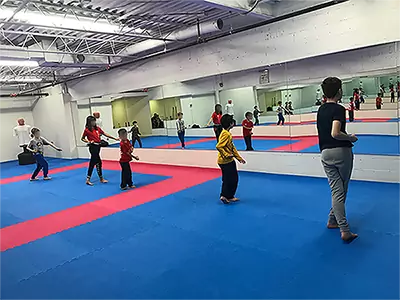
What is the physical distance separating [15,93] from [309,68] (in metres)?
13.4

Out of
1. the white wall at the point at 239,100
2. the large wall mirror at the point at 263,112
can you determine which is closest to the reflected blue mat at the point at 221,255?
the large wall mirror at the point at 263,112

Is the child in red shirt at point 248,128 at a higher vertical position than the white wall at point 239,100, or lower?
lower

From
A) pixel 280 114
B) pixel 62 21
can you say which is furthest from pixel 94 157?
pixel 280 114

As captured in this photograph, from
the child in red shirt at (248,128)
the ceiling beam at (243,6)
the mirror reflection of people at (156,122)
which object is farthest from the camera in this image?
the mirror reflection of people at (156,122)

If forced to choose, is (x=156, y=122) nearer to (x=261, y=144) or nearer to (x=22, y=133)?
(x=261, y=144)

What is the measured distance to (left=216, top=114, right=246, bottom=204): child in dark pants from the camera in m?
4.97

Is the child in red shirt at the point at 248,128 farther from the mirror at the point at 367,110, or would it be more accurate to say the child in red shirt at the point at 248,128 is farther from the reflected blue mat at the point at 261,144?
the mirror at the point at 367,110

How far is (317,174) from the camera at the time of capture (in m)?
6.30

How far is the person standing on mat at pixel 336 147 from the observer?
3.25m

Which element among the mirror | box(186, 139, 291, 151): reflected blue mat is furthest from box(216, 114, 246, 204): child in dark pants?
box(186, 139, 291, 151): reflected blue mat

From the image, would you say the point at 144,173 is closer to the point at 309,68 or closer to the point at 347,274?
the point at 309,68

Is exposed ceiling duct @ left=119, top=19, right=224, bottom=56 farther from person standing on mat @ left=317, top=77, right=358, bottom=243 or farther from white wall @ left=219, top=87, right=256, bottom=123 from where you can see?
person standing on mat @ left=317, top=77, right=358, bottom=243

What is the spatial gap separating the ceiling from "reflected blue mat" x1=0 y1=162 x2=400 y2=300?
11.2 ft

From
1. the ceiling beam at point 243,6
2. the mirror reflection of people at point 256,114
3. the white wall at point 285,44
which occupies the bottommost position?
the mirror reflection of people at point 256,114
